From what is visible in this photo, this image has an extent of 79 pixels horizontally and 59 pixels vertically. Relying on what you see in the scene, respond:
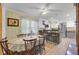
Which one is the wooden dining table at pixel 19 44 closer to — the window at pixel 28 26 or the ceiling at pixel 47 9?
the window at pixel 28 26

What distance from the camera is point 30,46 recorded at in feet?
4.29

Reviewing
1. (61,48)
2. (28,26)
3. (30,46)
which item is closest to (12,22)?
(28,26)

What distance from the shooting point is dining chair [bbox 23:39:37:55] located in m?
1.30

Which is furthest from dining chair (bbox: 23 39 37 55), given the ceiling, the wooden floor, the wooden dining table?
the ceiling

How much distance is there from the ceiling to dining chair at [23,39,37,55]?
1.04 feet

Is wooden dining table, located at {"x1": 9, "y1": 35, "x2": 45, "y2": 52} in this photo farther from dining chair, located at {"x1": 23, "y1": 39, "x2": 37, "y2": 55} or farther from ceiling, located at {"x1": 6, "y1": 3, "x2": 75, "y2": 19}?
ceiling, located at {"x1": 6, "y1": 3, "x2": 75, "y2": 19}

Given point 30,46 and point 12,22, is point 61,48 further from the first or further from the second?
point 12,22

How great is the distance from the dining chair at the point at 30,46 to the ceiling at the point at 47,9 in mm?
316

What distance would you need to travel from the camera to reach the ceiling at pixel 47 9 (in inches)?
50.0

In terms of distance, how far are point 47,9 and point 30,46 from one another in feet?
1.62

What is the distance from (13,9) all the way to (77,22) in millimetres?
786
